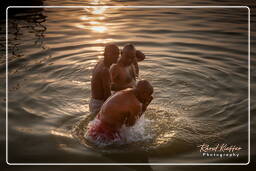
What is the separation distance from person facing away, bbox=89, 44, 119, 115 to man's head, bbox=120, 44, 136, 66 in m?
0.14

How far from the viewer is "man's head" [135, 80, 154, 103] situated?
205 inches

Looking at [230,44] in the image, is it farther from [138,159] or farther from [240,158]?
[138,159]

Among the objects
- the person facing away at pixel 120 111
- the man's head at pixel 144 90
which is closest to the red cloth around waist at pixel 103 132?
the person facing away at pixel 120 111

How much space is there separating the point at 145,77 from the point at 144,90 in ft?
12.1

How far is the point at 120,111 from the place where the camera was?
5.46m

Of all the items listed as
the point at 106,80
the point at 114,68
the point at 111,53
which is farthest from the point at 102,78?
the point at 111,53

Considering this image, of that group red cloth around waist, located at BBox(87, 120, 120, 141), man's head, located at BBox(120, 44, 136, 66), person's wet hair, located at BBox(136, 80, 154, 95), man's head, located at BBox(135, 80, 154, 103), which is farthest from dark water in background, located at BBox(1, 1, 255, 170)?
man's head, located at BBox(120, 44, 136, 66)

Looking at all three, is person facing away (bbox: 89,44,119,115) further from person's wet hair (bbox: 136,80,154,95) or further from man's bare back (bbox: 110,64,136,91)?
person's wet hair (bbox: 136,80,154,95)

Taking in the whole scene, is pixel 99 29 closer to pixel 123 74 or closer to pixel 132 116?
pixel 123 74

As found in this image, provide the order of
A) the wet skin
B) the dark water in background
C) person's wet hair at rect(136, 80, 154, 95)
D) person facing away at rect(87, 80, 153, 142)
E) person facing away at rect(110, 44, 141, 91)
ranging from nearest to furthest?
person's wet hair at rect(136, 80, 154, 95) → person facing away at rect(87, 80, 153, 142) → the wet skin → the dark water in background → person facing away at rect(110, 44, 141, 91)

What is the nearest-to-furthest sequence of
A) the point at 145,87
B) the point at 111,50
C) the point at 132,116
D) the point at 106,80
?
the point at 145,87, the point at 132,116, the point at 111,50, the point at 106,80

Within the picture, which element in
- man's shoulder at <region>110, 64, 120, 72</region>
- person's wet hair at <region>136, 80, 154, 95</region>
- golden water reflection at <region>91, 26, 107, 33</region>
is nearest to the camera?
person's wet hair at <region>136, 80, 154, 95</region>

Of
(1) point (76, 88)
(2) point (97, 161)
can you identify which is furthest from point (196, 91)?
(2) point (97, 161)

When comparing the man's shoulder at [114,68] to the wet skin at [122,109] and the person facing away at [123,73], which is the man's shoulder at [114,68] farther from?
the wet skin at [122,109]
